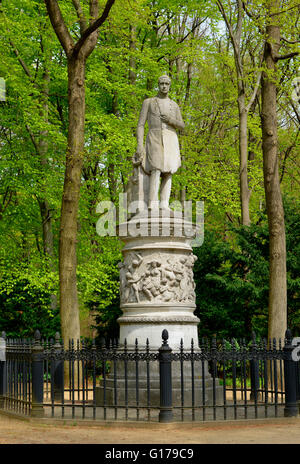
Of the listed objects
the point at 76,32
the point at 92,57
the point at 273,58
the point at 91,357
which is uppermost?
the point at 76,32

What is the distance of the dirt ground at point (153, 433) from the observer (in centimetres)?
866

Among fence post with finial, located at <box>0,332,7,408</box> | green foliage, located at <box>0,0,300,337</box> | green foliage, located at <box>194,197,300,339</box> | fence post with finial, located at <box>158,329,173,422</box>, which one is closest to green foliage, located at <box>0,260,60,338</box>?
green foliage, located at <box>0,0,300,337</box>

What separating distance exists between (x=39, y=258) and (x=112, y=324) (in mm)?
3296

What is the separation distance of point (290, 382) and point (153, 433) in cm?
278

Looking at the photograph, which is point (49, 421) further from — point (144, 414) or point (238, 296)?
point (238, 296)

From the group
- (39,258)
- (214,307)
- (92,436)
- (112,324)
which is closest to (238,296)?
(214,307)

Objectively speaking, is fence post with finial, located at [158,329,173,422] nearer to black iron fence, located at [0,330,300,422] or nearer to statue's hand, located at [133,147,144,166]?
black iron fence, located at [0,330,300,422]

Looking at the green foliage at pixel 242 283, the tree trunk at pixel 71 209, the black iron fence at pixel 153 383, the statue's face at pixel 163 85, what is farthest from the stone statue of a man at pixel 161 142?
the green foliage at pixel 242 283

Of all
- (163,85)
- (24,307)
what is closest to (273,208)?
(163,85)

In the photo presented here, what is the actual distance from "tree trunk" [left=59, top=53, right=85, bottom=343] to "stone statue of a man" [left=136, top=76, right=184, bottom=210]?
3667 millimetres

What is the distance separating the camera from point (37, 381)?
1091 centimetres

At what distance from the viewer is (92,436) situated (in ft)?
30.0

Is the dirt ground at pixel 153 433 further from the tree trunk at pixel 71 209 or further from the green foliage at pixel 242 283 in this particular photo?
the green foliage at pixel 242 283

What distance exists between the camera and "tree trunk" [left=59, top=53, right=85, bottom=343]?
1605 cm
